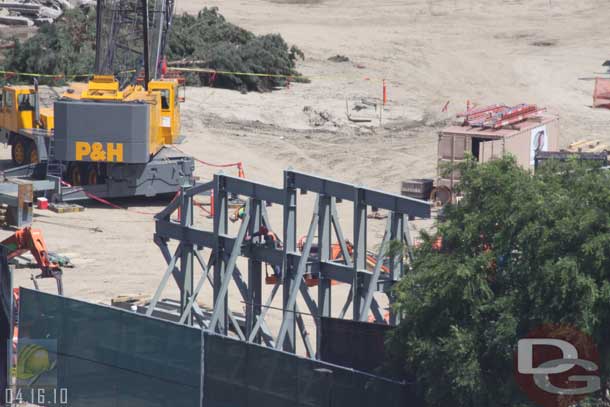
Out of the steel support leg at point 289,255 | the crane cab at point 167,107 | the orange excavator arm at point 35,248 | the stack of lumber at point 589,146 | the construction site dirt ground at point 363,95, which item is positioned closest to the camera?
the steel support leg at point 289,255

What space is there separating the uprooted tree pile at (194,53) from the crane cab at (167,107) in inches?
457

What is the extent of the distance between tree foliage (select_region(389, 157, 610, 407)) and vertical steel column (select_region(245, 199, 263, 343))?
496cm

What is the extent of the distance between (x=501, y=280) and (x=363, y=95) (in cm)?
3099

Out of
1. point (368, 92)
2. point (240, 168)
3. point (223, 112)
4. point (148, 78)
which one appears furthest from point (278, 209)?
point (368, 92)

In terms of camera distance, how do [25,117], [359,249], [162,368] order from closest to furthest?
[162,368], [359,249], [25,117]

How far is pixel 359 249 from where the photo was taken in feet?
60.2

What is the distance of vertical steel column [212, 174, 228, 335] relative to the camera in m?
19.6

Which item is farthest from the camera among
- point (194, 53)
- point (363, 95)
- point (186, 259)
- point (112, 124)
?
point (194, 53)

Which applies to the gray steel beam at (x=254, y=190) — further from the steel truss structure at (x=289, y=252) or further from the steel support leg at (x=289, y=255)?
the steel support leg at (x=289, y=255)

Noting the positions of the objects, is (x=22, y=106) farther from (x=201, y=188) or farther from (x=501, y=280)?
(x=501, y=280)

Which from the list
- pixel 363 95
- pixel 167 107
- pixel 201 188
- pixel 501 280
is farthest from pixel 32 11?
pixel 501 280

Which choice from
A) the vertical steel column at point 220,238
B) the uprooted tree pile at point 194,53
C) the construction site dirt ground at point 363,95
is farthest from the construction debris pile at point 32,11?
the vertical steel column at point 220,238

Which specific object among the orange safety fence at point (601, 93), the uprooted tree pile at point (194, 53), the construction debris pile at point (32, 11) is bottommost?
the orange safety fence at point (601, 93)

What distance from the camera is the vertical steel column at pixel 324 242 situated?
18469 millimetres
